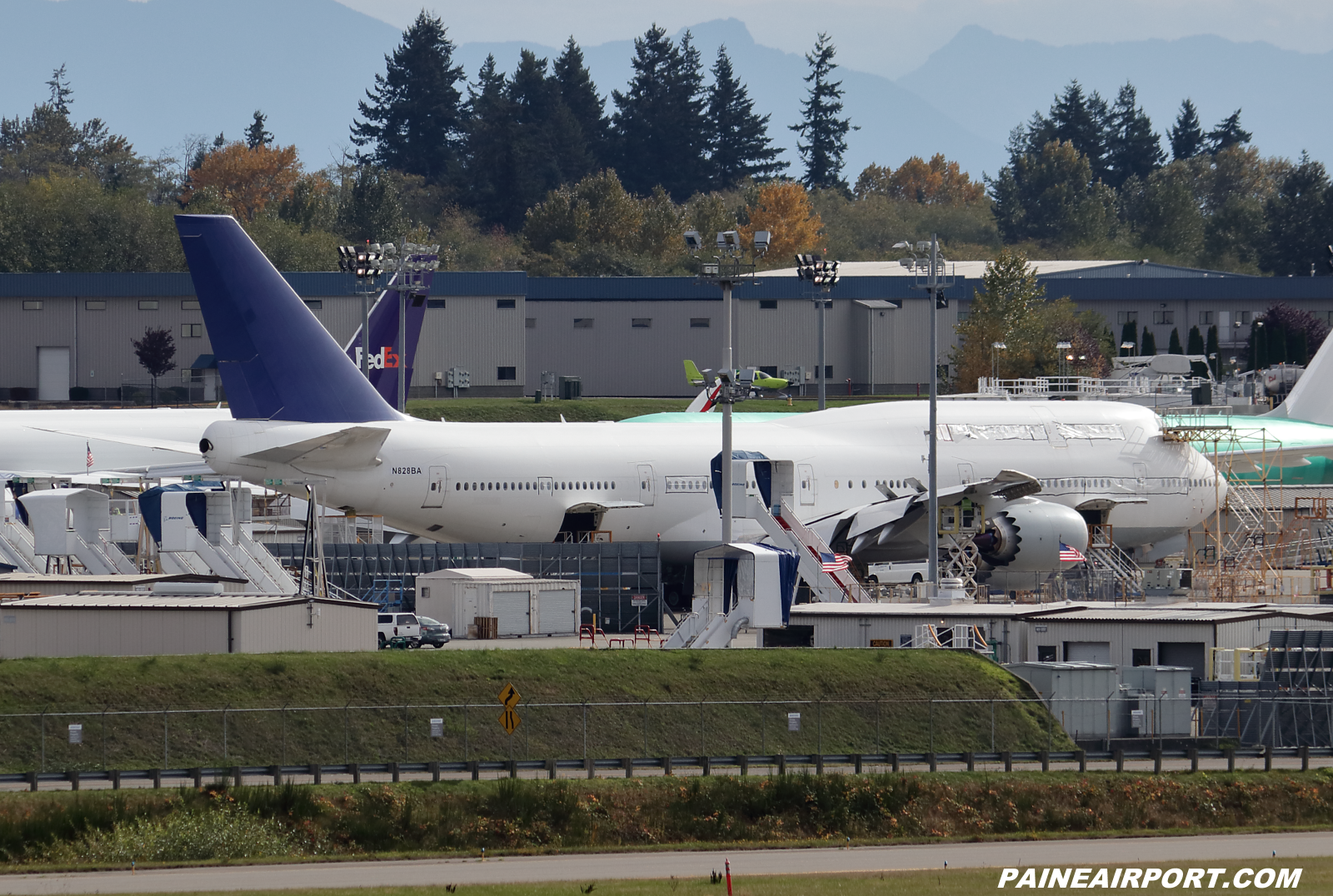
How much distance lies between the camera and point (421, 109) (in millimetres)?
185125

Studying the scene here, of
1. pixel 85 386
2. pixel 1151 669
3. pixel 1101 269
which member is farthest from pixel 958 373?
pixel 1151 669

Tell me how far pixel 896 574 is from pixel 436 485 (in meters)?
12.6

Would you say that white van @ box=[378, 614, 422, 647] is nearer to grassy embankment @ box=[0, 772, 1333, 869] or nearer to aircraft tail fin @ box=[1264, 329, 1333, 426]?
grassy embankment @ box=[0, 772, 1333, 869]

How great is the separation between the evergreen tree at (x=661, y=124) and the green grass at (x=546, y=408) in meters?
82.9

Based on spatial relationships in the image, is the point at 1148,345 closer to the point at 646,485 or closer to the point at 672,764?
the point at 646,485

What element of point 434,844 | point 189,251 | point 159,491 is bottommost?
point 434,844

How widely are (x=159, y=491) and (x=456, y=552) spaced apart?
8.60 meters

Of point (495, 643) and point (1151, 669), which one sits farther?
point (495, 643)

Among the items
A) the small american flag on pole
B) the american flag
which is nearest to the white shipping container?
the american flag

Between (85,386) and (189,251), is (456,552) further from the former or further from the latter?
(85,386)

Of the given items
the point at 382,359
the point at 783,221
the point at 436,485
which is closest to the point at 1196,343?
the point at 783,221

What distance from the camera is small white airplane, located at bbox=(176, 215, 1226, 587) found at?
4541 cm

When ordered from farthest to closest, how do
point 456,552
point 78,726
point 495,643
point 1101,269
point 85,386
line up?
point 1101,269
point 85,386
point 456,552
point 495,643
point 78,726

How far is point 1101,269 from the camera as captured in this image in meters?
131
